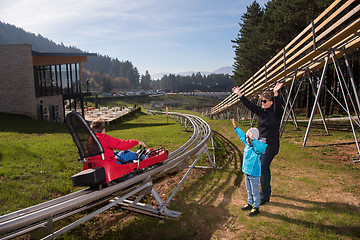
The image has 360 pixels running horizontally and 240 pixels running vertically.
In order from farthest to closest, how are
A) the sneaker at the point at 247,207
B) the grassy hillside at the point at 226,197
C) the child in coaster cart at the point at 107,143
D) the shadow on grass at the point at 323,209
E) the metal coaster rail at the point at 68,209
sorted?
the sneaker at the point at 247,207
the child in coaster cart at the point at 107,143
the grassy hillside at the point at 226,197
the shadow on grass at the point at 323,209
the metal coaster rail at the point at 68,209

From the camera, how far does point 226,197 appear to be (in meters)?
6.05

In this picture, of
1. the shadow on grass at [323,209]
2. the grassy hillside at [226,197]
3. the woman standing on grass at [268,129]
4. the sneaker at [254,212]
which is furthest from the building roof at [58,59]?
the shadow on grass at [323,209]

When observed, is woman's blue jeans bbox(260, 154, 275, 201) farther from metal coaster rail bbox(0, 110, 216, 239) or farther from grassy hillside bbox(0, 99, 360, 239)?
metal coaster rail bbox(0, 110, 216, 239)

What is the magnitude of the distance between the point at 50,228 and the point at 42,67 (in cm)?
3324

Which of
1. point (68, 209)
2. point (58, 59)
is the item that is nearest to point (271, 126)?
point (68, 209)

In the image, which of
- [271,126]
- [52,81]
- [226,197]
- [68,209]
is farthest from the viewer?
[52,81]

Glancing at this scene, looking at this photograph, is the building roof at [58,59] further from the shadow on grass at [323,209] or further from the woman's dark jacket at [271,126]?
the shadow on grass at [323,209]

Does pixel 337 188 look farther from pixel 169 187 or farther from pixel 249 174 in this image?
pixel 169 187

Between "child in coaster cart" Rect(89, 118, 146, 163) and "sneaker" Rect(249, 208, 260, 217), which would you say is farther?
"sneaker" Rect(249, 208, 260, 217)

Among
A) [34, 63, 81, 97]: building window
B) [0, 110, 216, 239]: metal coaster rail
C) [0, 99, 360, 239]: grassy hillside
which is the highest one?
[34, 63, 81, 97]: building window

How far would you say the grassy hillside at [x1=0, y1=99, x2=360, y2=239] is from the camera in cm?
457

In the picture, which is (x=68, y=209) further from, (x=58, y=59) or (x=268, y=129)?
(x=58, y=59)

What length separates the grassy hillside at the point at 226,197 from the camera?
4574mm

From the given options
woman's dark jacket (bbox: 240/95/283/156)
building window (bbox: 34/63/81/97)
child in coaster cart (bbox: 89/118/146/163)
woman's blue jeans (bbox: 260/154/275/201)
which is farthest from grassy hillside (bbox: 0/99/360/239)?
building window (bbox: 34/63/81/97)
